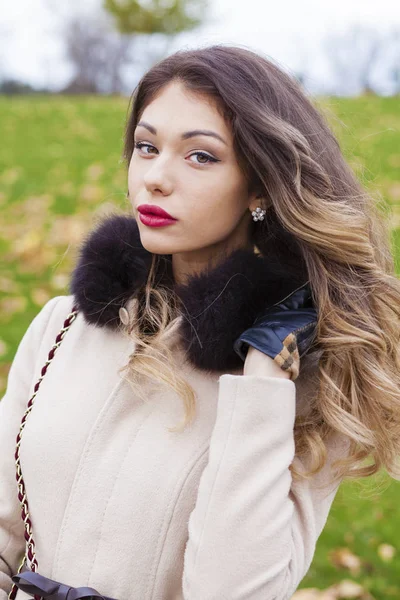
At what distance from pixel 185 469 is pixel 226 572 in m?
0.25

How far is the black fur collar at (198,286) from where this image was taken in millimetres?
1918

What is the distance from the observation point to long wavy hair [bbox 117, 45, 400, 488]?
1.92 metres

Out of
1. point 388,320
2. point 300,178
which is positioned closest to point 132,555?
point 388,320

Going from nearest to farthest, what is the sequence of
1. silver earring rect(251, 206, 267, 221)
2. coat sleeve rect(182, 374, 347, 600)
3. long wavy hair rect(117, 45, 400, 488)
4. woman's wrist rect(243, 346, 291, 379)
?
1. coat sleeve rect(182, 374, 347, 600)
2. woman's wrist rect(243, 346, 291, 379)
3. long wavy hair rect(117, 45, 400, 488)
4. silver earring rect(251, 206, 267, 221)

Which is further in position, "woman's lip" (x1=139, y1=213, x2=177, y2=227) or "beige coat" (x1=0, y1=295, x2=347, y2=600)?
"woman's lip" (x1=139, y1=213, x2=177, y2=227)

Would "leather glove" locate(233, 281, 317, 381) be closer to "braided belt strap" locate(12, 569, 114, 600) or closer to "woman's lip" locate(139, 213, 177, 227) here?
"woman's lip" locate(139, 213, 177, 227)

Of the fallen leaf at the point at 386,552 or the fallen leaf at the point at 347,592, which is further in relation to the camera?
the fallen leaf at the point at 386,552

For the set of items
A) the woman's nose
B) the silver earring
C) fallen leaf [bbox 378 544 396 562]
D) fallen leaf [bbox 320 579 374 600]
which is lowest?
fallen leaf [bbox 378 544 396 562]

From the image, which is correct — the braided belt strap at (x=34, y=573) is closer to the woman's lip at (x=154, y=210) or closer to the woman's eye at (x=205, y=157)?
the woman's lip at (x=154, y=210)

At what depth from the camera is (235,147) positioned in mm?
1934

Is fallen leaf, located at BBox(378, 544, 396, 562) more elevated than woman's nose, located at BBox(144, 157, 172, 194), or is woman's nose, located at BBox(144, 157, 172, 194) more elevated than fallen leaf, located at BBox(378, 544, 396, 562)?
woman's nose, located at BBox(144, 157, 172, 194)

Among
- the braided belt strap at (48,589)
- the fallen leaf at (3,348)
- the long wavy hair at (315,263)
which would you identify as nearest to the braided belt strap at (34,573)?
the braided belt strap at (48,589)

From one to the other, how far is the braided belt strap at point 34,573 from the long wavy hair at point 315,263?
0.24 metres

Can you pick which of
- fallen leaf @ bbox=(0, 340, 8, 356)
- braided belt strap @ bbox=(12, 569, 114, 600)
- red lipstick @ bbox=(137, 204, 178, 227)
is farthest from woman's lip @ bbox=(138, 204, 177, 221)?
fallen leaf @ bbox=(0, 340, 8, 356)
